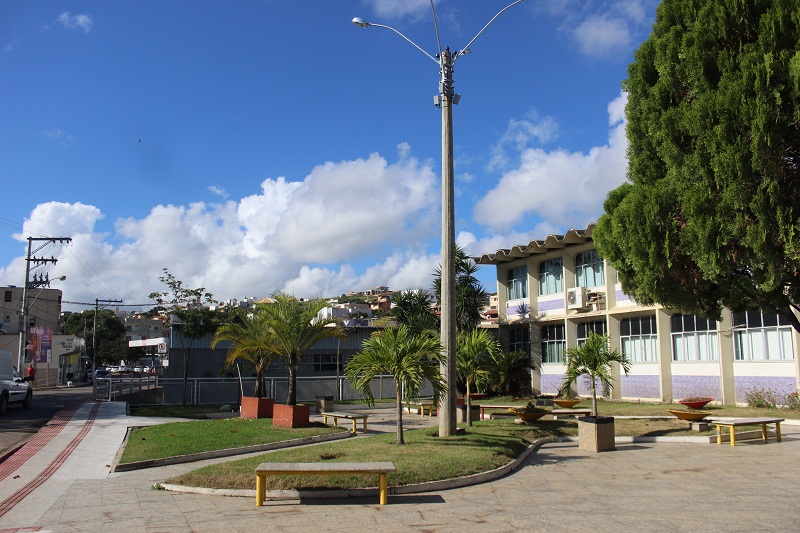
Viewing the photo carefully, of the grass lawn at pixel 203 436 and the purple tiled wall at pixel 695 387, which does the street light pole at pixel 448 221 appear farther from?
the purple tiled wall at pixel 695 387

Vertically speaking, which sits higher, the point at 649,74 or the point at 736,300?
the point at 649,74

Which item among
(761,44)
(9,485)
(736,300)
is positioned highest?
(761,44)

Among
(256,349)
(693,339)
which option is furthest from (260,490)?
(693,339)

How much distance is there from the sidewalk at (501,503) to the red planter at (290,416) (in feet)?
17.7

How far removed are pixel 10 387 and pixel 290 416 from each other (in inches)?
572

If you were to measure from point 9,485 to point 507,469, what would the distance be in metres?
8.40

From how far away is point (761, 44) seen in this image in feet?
42.8

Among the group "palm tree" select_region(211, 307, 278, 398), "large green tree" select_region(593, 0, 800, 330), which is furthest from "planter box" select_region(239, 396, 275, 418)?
"large green tree" select_region(593, 0, 800, 330)

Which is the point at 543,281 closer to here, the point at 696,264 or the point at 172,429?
the point at 696,264

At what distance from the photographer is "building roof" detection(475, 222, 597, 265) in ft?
98.0

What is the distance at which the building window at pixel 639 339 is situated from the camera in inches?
1136

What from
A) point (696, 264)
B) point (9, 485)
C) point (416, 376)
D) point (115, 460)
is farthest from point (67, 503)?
point (696, 264)

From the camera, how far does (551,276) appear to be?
113 feet

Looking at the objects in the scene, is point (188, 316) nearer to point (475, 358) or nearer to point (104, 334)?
point (475, 358)
